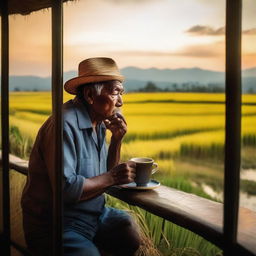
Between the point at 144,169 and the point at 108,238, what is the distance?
0.40 meters

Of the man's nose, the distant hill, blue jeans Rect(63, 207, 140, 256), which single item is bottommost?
blue jeans Rect(63, 207, 140, 256)

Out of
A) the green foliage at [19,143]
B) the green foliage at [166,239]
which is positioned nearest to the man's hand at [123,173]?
the green foliage at [166,239]

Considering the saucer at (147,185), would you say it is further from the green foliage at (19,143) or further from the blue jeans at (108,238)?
the green foliage at (19,143)

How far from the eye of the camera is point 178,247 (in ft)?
4.90

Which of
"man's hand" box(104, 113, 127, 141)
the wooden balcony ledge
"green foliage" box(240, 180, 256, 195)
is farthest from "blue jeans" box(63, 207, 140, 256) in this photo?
"green foliage" box(240, 180, 256, 195)

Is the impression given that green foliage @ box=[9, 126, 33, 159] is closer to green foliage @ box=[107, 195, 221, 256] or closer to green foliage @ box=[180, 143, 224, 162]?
green foliage @ box=[107, 195, 221, 256]

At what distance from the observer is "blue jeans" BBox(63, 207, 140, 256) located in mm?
1714

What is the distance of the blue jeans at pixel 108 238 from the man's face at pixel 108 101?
1.35 ft

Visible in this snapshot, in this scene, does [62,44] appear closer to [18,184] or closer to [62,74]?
[62,74]

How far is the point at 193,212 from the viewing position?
1.46 m

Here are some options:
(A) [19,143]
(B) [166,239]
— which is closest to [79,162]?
(B) [166,239]

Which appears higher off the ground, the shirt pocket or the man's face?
the man's face

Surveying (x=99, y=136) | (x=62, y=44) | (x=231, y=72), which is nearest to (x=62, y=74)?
(x=62, y=44)

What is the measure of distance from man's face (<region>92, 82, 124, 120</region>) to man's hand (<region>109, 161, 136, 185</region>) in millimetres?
220
